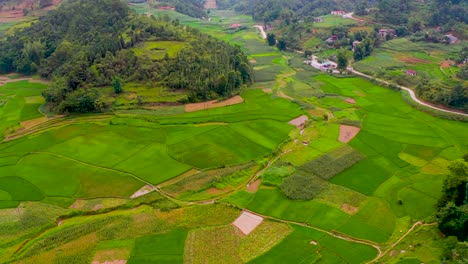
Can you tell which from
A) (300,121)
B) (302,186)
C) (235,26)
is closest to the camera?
(302,186)

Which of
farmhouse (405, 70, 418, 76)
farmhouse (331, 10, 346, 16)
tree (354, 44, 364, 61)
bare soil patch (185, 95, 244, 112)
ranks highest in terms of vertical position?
farmhouse (331, 10, 346, 16)

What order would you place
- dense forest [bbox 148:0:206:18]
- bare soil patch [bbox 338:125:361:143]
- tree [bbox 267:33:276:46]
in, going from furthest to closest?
dense forest [bbox 148:0:206:18]
tree [bbox 267:33:276:46]
bare soil patch [bbox 338:125:361:143]

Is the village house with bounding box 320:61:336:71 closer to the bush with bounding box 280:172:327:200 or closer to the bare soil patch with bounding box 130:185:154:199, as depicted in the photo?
the bush with bounding box 280:172:327:200

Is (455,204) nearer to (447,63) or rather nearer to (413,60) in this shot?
(447,63)

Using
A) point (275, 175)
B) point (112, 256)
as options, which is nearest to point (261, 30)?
point (275, 175)

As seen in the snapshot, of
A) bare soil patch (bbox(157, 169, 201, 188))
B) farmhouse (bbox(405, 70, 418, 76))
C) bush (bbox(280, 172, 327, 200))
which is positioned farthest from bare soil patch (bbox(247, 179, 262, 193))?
farmhouse (bbox(405, 70, 418, 76))
